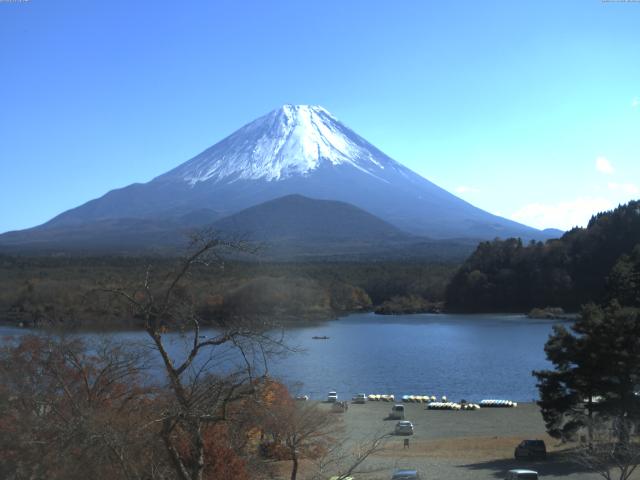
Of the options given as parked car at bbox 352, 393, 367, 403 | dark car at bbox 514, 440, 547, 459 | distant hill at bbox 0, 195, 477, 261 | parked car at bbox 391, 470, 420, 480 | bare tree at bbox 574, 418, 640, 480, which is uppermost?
distant hill at bbox 0, 195, 477, 261

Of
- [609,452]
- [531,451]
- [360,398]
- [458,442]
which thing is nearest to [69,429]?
[609,452]

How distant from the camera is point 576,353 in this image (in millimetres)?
11438

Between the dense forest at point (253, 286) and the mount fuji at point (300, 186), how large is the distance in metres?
51.1

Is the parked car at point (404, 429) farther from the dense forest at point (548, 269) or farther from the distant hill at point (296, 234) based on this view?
the distant hill at point (296, 234)

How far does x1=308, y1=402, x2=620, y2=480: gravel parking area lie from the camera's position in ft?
34.2

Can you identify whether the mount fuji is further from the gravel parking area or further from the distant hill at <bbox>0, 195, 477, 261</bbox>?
the gravel parking area

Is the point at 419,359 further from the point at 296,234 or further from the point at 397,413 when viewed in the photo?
the point at 296,234

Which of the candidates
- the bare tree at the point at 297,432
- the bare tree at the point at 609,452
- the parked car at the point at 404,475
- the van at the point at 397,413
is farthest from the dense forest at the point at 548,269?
the bare tree at the point at 297,432

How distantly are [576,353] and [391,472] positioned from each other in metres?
3.59

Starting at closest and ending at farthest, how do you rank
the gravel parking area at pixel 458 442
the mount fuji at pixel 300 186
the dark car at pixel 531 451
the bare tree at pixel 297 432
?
the bare tree at pixel 297 432 → the gravel parking area at pixel 458 442 → the dark car at pixel 531 451 → the mount fuji at pixel 300 186

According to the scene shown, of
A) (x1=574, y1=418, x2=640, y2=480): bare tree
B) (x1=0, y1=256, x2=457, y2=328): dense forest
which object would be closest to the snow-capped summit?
(x1=0, y1=256, x2=457, y2=328): dense forest

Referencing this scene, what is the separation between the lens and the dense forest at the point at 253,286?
23078 mm

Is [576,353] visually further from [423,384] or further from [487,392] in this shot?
[423,384]

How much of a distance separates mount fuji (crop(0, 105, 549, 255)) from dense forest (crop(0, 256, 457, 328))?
168ft
